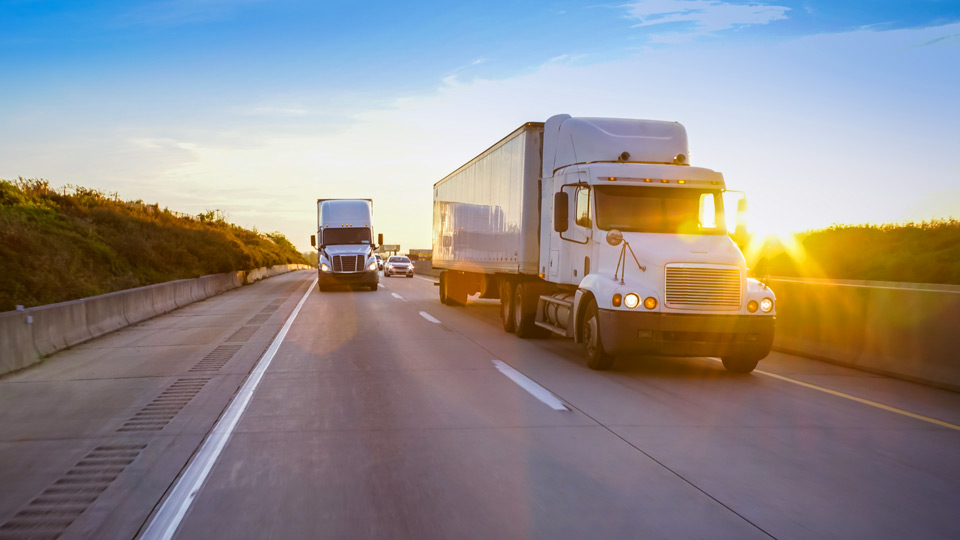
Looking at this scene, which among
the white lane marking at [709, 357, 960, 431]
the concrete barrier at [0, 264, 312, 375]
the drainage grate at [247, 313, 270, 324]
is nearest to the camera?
the white lane marking at [709, 357, 960, 431]

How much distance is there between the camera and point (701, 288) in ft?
31.3

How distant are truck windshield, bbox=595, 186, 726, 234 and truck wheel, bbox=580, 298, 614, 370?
1.27m

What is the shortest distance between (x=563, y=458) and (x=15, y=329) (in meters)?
8.74

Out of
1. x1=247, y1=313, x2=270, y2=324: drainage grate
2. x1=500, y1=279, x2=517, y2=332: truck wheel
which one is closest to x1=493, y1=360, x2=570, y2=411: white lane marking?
x1=500, y1=279, x2=517, y2=332: truck wheel

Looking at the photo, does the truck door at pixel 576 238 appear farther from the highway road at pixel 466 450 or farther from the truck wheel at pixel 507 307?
the truck wheel at pixel 507 307

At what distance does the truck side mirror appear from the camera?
440 inches

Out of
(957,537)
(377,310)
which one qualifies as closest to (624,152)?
(957,537)

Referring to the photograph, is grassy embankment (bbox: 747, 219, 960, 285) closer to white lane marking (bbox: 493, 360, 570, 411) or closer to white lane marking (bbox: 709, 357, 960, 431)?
white lane marking (bbox: 709, 357, 960, 431)

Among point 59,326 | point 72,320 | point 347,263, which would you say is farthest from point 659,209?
point 347,263

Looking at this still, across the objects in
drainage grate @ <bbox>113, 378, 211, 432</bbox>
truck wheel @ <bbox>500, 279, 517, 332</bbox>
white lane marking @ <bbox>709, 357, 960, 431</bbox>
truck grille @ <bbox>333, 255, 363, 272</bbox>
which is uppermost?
truck grille @ <bbox>333, 255, 363, 272</bbox>

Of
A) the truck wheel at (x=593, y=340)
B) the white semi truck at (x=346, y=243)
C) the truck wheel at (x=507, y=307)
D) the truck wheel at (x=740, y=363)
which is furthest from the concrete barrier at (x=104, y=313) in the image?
the white semi truck at (x=346, y=243)

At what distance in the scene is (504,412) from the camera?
7.34m

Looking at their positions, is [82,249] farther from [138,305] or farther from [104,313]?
[104,313]

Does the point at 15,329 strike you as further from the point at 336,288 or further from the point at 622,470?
the point at 336,288
